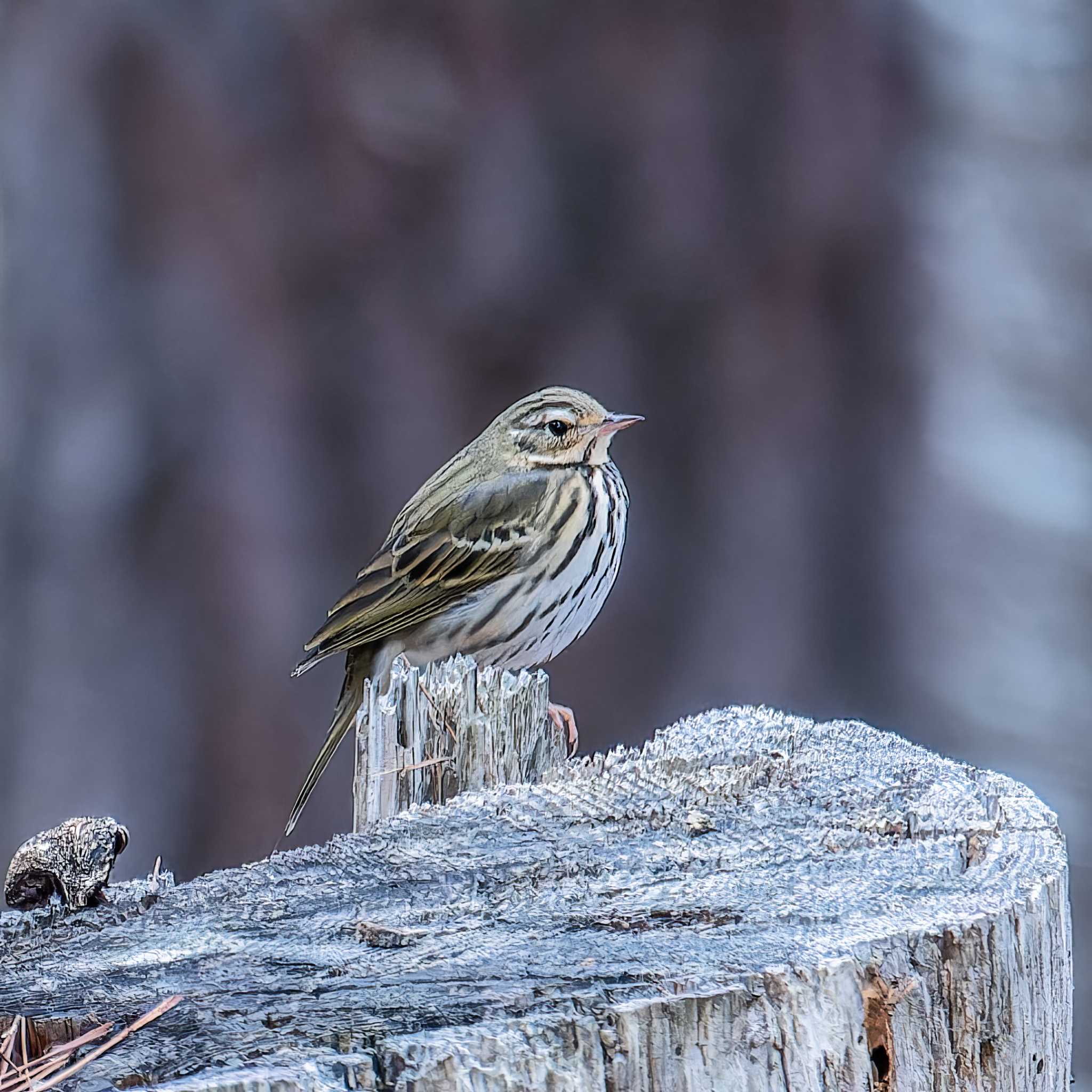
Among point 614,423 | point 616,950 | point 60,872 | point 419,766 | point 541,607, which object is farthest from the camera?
point 614,423

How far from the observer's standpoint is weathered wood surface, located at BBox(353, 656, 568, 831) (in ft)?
11.6

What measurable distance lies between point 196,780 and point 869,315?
325 cm

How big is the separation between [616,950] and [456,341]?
4208mm

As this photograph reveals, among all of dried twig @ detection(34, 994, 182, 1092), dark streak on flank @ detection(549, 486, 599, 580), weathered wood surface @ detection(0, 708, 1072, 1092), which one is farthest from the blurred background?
dried twig @ detection(34, 994, 182, 1092)

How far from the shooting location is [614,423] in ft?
16.8

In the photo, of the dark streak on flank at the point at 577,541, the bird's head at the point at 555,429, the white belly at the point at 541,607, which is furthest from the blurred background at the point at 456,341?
the dark streak on flank at the point at 577,541

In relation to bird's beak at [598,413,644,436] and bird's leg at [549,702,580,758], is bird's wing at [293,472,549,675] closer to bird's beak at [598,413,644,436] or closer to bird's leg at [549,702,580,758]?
bird's beak at [598,413,644,436]

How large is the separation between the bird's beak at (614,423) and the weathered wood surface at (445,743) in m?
1.57

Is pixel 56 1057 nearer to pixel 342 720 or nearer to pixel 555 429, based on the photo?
pixel 342 720

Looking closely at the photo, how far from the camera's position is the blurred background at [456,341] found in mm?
5777

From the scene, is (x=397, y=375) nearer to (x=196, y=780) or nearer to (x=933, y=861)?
(x=196, y=780)

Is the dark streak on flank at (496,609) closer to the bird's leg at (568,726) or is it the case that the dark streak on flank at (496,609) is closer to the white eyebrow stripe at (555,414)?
the bird's leg at (568,726)

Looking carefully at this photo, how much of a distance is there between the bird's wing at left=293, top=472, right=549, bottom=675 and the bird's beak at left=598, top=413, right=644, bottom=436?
259 mm

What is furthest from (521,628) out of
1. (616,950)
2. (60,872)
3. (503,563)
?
(616,950)
